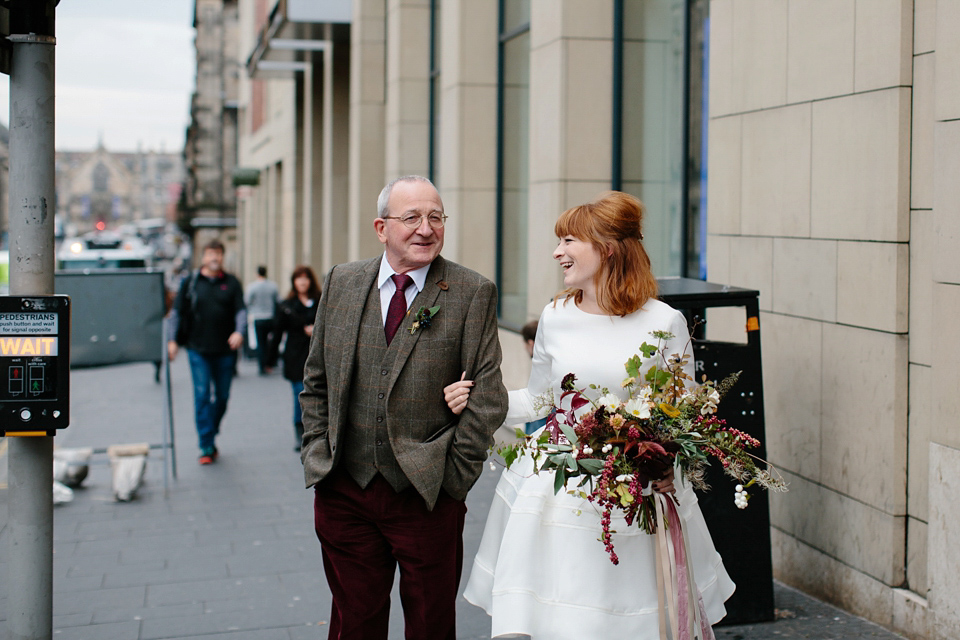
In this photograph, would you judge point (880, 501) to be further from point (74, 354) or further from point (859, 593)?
point (74, 354)

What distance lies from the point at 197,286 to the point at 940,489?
709 cm

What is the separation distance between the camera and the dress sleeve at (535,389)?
12.9 ft

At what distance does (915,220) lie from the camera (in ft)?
16.3

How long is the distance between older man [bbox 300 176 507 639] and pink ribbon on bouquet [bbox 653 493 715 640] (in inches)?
Result: 25.2

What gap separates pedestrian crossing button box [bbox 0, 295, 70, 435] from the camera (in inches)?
168

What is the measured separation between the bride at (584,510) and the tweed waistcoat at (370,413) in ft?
0.80

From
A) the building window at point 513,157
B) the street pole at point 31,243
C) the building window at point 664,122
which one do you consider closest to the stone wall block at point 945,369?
the building window at point 664,122

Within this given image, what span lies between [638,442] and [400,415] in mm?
814

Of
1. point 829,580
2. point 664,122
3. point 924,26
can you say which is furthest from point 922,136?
point 664,122

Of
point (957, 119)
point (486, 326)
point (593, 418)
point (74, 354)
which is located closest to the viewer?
point (593, 418)

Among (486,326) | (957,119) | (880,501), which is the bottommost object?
(880,501)

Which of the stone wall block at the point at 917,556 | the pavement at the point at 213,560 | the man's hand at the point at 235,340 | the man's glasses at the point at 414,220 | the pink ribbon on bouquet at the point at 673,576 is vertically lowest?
the pavement at the point at 213,560

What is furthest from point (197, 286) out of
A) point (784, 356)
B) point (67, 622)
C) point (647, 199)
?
point (784, 356)

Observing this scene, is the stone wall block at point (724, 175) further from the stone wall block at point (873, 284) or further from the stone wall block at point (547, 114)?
the stone wall block at point (547, 114)
